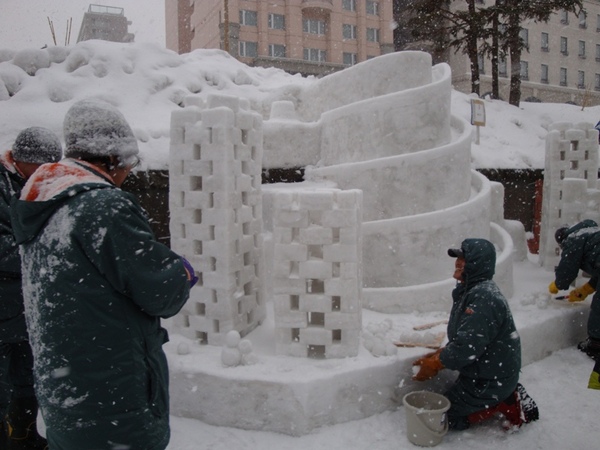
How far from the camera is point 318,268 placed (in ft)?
14.4

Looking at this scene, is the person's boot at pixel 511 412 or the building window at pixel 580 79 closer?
the person's boot at pixel 511 412

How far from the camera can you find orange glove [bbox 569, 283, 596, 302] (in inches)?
223

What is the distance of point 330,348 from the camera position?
4430 mm

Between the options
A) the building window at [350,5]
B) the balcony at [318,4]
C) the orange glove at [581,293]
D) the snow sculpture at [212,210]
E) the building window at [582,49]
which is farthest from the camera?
the building window at [582,49]

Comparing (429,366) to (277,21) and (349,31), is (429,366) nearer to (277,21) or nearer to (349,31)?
(277,21)

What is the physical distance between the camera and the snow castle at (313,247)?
13.8 feet

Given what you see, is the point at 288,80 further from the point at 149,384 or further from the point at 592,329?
the point at 149,384

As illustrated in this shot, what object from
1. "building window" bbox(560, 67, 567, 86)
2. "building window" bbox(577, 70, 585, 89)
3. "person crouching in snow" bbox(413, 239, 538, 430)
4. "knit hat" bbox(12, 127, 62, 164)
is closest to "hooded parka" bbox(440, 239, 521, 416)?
"person crouching in snow" bbox(413, 239, 538, 430)

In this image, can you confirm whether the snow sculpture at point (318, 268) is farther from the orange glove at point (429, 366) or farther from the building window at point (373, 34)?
the building window at point (373, 34)

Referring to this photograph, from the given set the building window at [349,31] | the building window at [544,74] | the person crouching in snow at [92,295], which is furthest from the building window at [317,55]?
the person crouching in snow at [92,295]

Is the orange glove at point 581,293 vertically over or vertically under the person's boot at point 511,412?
over

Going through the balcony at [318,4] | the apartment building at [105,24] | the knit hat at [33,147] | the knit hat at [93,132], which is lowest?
the knit hat at [93,132]

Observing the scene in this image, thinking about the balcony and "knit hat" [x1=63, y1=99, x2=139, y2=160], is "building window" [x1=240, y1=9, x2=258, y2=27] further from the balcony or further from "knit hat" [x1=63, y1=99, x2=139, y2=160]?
"knit hat" [x1=63, y1=99, x2=139, y2=160]

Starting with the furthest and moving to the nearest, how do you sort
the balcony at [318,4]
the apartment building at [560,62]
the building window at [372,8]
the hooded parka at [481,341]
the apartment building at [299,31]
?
the apartment building at [560,62], the building window at [372,8], the balcony at [318,4], the apartment building at [299,31], the hooded parka at [481,341]
